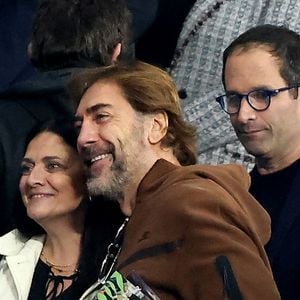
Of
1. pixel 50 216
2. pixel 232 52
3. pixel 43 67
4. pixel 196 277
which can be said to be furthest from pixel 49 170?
pixel 196 277

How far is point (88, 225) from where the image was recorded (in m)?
3.05

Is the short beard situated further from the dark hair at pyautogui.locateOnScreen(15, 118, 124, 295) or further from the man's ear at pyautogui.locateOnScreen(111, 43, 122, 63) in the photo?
the man's ear at pyautogui.locateOnScreen(111, 43, 122, 63)

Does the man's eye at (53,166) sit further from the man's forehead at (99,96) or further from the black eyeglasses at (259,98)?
the black eyeglasses at (259,98)

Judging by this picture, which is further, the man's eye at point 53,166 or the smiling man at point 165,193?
the man's eye at point 53,166

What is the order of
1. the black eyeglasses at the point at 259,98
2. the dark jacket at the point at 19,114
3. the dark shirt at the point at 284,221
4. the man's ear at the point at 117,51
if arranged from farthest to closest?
the man's ear at the point at 117,51
the dark jacket at the point at 19,114
the black eyeglasses at the point at 259,98
the dark shirt at the point at 284,221

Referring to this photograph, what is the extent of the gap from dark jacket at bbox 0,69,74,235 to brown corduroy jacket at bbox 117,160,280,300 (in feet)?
1.99

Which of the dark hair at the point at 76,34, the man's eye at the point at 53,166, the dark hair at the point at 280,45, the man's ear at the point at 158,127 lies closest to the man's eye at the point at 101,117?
the man's ear at the point at 158,127

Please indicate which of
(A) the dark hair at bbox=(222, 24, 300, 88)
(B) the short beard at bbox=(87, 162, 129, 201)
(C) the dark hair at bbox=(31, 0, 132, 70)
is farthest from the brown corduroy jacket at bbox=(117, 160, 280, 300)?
(C) the dark hair at bbox=(31, 0, 132, 70)

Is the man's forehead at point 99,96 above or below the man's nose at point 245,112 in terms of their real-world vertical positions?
above

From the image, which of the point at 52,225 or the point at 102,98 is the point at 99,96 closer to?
the point at 102,98

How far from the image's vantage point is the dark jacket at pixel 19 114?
3127 mm

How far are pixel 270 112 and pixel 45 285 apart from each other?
0.77 meters

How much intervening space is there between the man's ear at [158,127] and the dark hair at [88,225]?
0.23m

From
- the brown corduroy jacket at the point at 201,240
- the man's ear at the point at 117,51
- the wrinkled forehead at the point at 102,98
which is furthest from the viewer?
the man's ear at the point at 117,51
